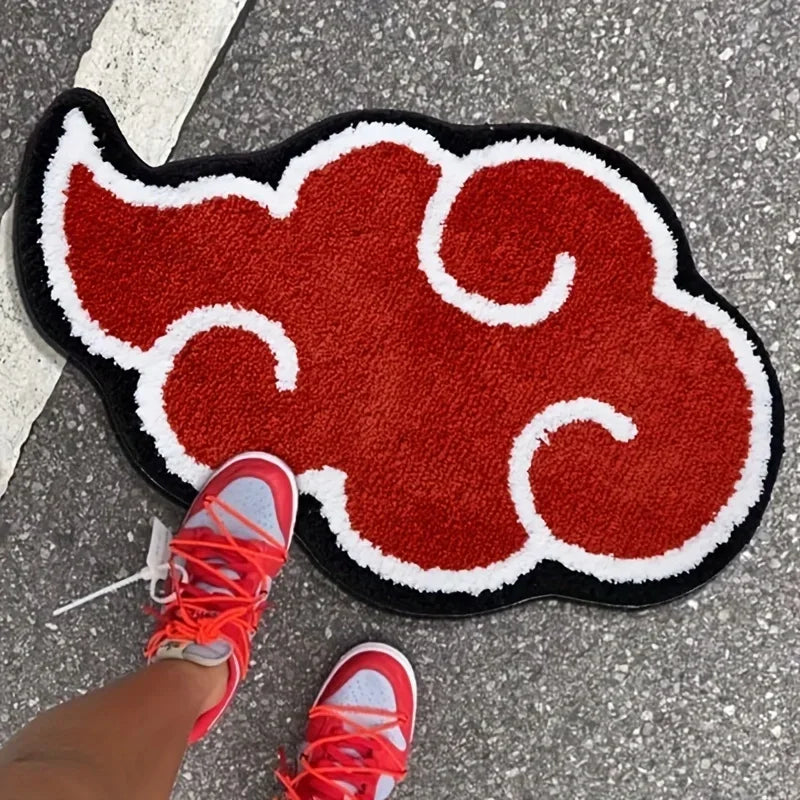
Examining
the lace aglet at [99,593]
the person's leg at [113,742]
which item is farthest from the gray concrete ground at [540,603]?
the person's leg at [113,742]

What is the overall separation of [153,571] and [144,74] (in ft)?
1.68

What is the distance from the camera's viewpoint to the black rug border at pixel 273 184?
0.86 metres

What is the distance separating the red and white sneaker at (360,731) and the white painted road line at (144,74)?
18.2 inches

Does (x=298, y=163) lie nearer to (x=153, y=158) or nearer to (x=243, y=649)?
(x=153, y=158)

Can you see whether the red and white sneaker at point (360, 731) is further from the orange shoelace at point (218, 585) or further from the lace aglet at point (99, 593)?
the lace aglet at point (99, 593)

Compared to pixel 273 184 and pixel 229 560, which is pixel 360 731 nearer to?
pixel 229 560

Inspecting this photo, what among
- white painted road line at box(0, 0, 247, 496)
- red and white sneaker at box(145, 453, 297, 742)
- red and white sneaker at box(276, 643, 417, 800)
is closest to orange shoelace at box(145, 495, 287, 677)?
red and white sneaker at box(145, 453, 297, 742)

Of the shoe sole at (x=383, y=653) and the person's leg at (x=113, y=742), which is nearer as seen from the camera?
the person's leg at (x=113, y=742)

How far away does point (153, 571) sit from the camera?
34.5 inches

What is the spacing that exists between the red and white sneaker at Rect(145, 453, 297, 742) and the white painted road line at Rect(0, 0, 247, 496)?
9.3 inches

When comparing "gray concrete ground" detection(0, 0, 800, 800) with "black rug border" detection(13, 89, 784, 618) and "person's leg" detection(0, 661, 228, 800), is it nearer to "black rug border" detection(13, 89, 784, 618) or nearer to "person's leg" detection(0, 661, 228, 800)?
"black rug border" detection(13, 89, 784, 618)

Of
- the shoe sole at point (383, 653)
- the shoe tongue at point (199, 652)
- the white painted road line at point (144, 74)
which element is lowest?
the shoe sole at point (383, 653)

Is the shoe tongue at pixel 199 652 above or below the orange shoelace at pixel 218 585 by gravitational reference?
below

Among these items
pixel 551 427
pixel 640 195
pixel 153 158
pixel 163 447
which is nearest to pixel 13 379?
pixel 163 447
